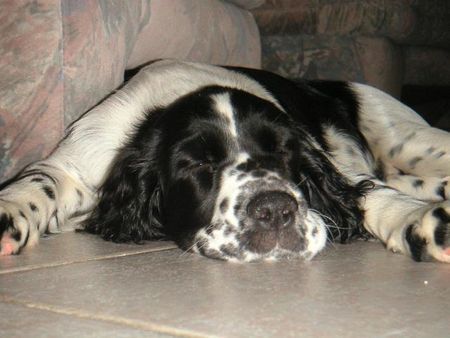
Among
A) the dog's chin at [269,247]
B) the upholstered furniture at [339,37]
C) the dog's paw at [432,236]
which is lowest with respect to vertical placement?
the upholstered furniture at [339,37]

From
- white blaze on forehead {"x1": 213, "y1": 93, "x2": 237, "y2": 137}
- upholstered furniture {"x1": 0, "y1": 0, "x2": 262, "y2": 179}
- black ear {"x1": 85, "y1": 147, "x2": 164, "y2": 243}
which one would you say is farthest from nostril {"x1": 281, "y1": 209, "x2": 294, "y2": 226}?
upholstered furniture {"x1": 0, "y1": 0, "x2": 262, "y2": 179}

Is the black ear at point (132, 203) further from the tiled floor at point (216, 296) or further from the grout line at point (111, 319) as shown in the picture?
the grout line at point (111, 319)

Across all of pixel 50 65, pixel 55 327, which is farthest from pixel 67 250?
pixel 55 327

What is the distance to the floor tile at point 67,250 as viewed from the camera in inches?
85.3

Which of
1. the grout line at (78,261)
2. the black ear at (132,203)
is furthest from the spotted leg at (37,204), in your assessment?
the grout line at (78,261)

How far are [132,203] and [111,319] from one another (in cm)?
115

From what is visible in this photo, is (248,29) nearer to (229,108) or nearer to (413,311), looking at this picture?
(229,108)

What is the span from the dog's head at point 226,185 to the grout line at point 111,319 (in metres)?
0.69

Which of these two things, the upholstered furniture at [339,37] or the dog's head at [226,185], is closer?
the dog's head at [226,185]

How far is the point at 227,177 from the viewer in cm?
240

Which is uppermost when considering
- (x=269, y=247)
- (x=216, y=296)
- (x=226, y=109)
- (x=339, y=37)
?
(x=226, y=109)

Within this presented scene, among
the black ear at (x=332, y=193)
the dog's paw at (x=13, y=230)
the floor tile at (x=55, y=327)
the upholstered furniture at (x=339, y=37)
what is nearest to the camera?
the floor tile at (x=55, y=327)

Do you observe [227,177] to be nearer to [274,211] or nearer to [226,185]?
[226,185]

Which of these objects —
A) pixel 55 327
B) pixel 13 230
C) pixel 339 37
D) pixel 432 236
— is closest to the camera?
pixel 55 327
